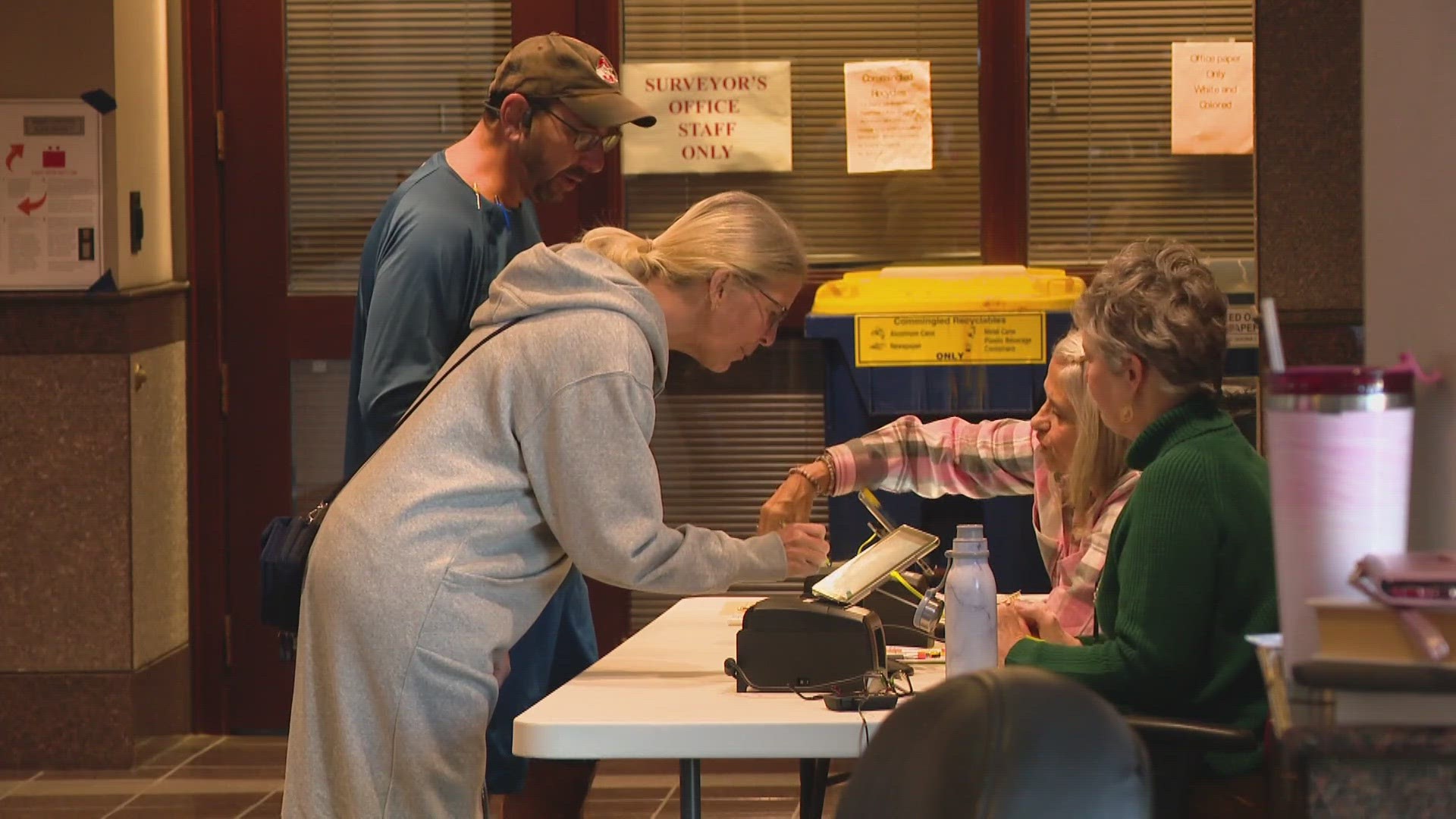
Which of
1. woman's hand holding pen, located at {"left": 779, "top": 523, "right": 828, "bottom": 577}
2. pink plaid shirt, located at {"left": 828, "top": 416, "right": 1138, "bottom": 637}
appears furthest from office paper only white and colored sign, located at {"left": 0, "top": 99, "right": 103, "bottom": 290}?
woman's hand holding pen, located at {"left": 779, "top": 523, "right": 828, "bottom": 577}

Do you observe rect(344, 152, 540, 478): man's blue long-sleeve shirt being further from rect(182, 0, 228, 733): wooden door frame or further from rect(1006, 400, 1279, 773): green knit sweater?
rect(182, 0, 228, 733): wooden door frame

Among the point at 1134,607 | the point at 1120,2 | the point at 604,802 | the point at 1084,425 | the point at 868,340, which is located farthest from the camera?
the point at 1120,2

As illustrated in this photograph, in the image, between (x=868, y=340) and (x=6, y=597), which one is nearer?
(x=868, y=340)

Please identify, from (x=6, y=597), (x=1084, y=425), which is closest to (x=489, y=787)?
(x=1084, y=425)

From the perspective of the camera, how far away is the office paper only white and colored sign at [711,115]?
5.62 m

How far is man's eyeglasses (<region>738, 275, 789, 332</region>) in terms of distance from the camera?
2961mm

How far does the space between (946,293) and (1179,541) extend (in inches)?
82.4

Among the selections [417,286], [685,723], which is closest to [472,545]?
[685,723]

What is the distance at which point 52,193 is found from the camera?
5395mm

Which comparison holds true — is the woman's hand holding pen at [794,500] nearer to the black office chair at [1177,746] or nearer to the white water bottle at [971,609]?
the white water bottle at [971,609]

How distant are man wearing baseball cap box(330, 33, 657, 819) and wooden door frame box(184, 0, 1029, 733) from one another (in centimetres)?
173

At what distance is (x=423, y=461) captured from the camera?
270cm

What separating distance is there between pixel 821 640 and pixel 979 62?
10.8ft

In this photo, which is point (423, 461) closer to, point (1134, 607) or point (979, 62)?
point (1134, 607)
